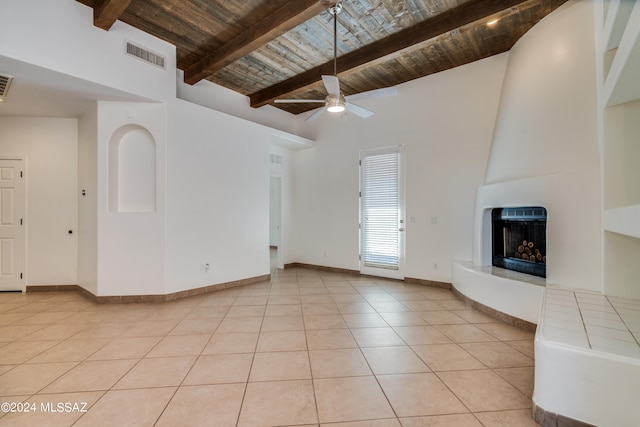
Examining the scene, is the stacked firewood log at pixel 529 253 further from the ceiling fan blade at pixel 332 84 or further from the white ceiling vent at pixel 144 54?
the white ceiling vent at pixel 144 54

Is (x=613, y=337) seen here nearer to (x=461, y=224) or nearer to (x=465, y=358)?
(x=465, y=358)

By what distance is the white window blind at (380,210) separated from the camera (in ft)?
18.1

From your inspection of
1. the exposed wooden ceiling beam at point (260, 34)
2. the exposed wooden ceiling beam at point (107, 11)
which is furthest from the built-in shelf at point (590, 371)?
the exposed wooden ceiling beam at point (107, 11)

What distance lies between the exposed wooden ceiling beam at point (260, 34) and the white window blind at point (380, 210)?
302 centimetres

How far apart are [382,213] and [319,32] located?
333 centimetres

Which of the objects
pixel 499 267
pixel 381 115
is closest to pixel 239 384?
pixel 499 267

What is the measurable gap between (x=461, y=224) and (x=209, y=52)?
4.84 metres

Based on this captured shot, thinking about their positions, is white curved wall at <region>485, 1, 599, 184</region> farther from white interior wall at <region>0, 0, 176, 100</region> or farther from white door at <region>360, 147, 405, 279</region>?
white interior wall at <region>0, 0, 176, 100</region>

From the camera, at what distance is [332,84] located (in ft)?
10.7

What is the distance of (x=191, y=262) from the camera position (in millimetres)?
4500

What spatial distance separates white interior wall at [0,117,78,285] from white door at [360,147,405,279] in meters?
5.24

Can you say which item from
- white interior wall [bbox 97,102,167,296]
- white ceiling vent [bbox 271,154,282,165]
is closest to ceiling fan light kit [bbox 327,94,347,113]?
white interior wall [bbox 97,102,167,296]

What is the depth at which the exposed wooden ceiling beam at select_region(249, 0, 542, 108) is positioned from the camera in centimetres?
325

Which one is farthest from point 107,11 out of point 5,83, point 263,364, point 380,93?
point 263,364
